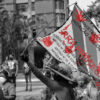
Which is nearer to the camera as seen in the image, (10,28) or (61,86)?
(61,86)

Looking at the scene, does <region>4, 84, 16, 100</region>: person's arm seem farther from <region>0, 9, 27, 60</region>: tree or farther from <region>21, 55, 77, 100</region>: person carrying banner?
<region>0, 9, 27, 60</region>: tree

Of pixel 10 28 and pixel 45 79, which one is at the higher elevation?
pixel 10 28

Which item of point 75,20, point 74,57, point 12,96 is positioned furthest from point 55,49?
point 12,96

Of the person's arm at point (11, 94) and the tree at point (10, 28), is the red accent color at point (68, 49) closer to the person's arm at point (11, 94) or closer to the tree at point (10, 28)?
the person's arm at point (11, 94)

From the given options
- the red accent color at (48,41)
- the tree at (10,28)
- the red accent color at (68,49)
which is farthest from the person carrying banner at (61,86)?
the tree at (10,28)

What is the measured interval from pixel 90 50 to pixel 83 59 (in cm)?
30

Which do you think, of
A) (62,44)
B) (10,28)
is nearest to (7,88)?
(62,44)

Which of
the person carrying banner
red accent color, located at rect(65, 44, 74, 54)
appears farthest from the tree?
the person carrying banner

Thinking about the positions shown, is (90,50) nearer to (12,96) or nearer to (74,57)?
(74,57)

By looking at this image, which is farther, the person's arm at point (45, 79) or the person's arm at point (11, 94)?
the person's arm at point (11, 94)

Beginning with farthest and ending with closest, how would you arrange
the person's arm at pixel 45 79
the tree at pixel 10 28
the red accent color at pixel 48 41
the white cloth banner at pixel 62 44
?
the tree at pixel 10 28
the red accent color at pixel 48 41
the white cloth banner at pixel 62 44
the person's arm at pixel 45 79

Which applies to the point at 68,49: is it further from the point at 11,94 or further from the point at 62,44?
the point at 11,94

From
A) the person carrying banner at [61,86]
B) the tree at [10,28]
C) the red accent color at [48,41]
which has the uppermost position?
the tree at [10,28]

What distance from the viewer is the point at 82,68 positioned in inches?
185
